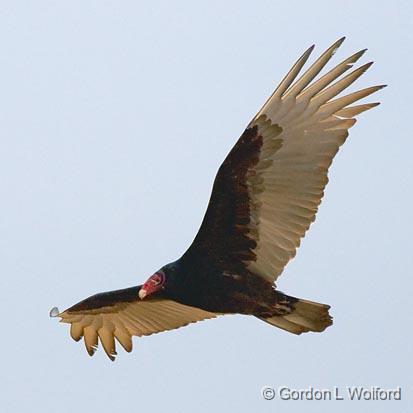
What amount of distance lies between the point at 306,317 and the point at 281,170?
142cm

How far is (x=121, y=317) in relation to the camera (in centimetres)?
1412

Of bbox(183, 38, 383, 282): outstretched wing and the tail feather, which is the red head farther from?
the tail feather

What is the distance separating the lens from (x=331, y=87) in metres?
11.9

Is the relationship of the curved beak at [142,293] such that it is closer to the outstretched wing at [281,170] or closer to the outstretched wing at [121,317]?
the outstretched wing at [281,170]

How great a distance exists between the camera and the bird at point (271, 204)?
11711 millimetres

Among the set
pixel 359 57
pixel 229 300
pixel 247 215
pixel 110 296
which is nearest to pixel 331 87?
pixel 359 57

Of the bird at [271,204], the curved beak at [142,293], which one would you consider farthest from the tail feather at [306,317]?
the curved beak at [142,293]

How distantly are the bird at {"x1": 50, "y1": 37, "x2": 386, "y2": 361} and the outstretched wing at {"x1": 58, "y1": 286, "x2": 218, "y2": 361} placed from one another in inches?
50.3

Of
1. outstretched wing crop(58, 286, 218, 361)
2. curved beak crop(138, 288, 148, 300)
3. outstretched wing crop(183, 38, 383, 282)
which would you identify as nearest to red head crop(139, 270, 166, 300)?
curved beak crop(138, 288, 148, 300)

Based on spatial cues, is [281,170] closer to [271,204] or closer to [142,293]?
[271,204]

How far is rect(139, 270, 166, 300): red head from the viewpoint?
12.3 metres

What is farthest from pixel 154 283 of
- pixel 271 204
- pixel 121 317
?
pixel 121 317

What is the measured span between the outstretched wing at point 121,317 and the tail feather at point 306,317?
1.24 meters

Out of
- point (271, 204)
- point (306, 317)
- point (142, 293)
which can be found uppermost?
point (271, 204)
